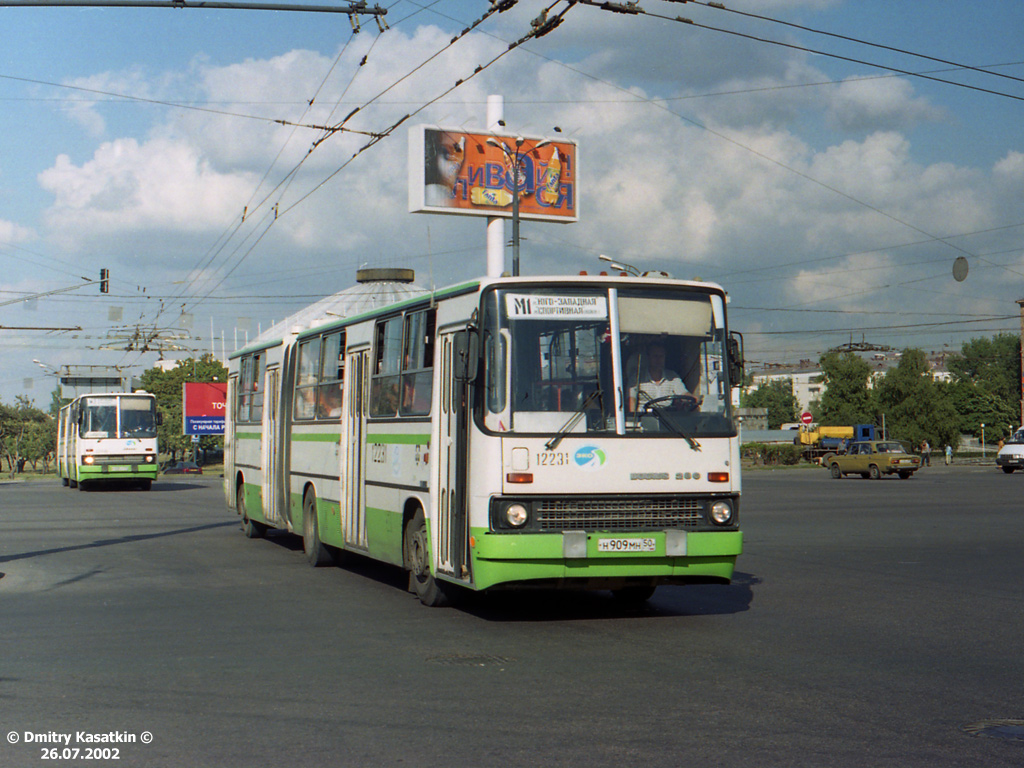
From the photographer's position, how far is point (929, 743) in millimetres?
6062

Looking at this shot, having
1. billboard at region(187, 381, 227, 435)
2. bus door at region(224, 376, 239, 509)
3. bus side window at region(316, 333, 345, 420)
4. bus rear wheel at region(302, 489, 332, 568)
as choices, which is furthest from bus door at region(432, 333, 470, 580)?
billboard at region(187, 381, 227, 435)

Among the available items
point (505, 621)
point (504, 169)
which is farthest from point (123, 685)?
point (504, 169)

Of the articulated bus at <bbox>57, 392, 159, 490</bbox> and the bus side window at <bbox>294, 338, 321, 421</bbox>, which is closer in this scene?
the bus side window at <bbox>294, 338, 321, 421</bbox>

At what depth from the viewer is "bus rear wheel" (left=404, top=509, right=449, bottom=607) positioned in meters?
11.3

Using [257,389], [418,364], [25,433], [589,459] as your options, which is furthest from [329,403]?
[25,433]

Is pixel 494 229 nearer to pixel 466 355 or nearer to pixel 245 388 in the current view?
pixel 245 388

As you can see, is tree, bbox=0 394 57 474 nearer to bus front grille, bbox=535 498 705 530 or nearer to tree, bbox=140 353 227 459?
tree, bbox=140 353 227 459

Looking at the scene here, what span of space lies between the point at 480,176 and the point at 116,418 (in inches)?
592

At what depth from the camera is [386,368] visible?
42.6ft

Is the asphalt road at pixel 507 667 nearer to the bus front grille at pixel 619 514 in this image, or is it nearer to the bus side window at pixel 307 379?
the bus front grille at pixel 619 514

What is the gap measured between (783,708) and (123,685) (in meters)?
4.12

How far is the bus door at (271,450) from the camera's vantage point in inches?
699

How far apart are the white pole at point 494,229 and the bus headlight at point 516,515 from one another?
1180 inches

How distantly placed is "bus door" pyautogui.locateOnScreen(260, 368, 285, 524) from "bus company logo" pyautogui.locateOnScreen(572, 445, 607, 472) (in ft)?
28.3
